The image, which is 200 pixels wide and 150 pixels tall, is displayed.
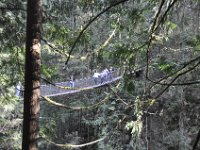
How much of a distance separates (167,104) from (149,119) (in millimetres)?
790

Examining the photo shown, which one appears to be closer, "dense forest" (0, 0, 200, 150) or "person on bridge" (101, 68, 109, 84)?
"dense forest" (0, 0, 200, 150)

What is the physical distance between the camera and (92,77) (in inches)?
459

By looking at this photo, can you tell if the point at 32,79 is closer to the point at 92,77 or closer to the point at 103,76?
the point at 103,76

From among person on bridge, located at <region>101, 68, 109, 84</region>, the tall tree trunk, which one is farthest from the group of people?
the tall tree trunk

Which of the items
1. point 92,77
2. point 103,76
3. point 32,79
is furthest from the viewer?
point 92,77

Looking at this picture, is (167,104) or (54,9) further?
(167,104)

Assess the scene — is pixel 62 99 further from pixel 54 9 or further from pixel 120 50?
pixel 120 50

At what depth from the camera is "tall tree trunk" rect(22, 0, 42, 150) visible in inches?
103

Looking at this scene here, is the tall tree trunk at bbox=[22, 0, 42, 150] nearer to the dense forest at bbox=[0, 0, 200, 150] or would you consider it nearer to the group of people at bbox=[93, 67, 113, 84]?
the dense forest at bbox=[0, 0, 200, 150]

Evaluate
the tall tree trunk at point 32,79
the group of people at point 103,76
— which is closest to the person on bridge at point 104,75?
the group of people at point 103,76

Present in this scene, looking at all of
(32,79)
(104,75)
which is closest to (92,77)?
(104,75)

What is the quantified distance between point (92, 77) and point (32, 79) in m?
9.00

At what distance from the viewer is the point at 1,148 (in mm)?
9359

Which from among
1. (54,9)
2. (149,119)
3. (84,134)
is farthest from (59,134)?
(54,9)
